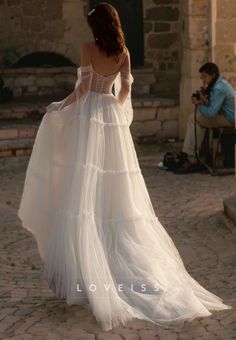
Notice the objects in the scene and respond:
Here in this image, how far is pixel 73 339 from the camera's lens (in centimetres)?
586

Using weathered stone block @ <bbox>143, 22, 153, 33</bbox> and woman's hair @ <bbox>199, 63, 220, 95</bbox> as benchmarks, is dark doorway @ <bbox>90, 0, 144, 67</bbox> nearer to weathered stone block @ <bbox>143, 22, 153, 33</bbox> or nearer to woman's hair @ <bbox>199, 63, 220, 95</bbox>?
weathered stone block @ <bbox>143, 22, 153, 33</bbox>

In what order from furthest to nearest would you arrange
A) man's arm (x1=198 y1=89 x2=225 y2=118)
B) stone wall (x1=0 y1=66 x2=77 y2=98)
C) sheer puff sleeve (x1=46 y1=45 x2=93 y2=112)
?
stone wall (x1=0 y1=66 x2=77 y2=98), man's arm (x1=198 y1=89 x2=225 y2=118), sheer puff sleeve (x1=46 y1=45 x2=93 y2=112)

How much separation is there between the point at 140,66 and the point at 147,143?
2.06m

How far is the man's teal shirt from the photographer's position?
37.8ft

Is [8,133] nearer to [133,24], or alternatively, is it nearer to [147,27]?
[147,27]

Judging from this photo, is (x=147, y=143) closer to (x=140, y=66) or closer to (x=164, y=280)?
(x=140, y=66)

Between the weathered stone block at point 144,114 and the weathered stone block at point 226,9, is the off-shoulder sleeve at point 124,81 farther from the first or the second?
the weathered stone block at point 144,114

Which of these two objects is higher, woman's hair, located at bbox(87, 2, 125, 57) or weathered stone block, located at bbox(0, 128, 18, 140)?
woman's hair, located at bbox(87, 2, 125, 57)

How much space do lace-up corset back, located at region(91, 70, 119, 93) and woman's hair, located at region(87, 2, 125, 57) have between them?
0.17m

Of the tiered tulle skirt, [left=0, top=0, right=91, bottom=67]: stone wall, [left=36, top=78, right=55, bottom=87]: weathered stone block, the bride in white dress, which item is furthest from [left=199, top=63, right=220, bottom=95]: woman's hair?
the tiered tulle skirt

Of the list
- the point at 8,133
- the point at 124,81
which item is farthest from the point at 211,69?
the point at 124,81

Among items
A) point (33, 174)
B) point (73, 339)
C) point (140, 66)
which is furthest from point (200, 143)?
point (73, 339)

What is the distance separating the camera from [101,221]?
6.33 metres

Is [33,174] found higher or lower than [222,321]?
higher
